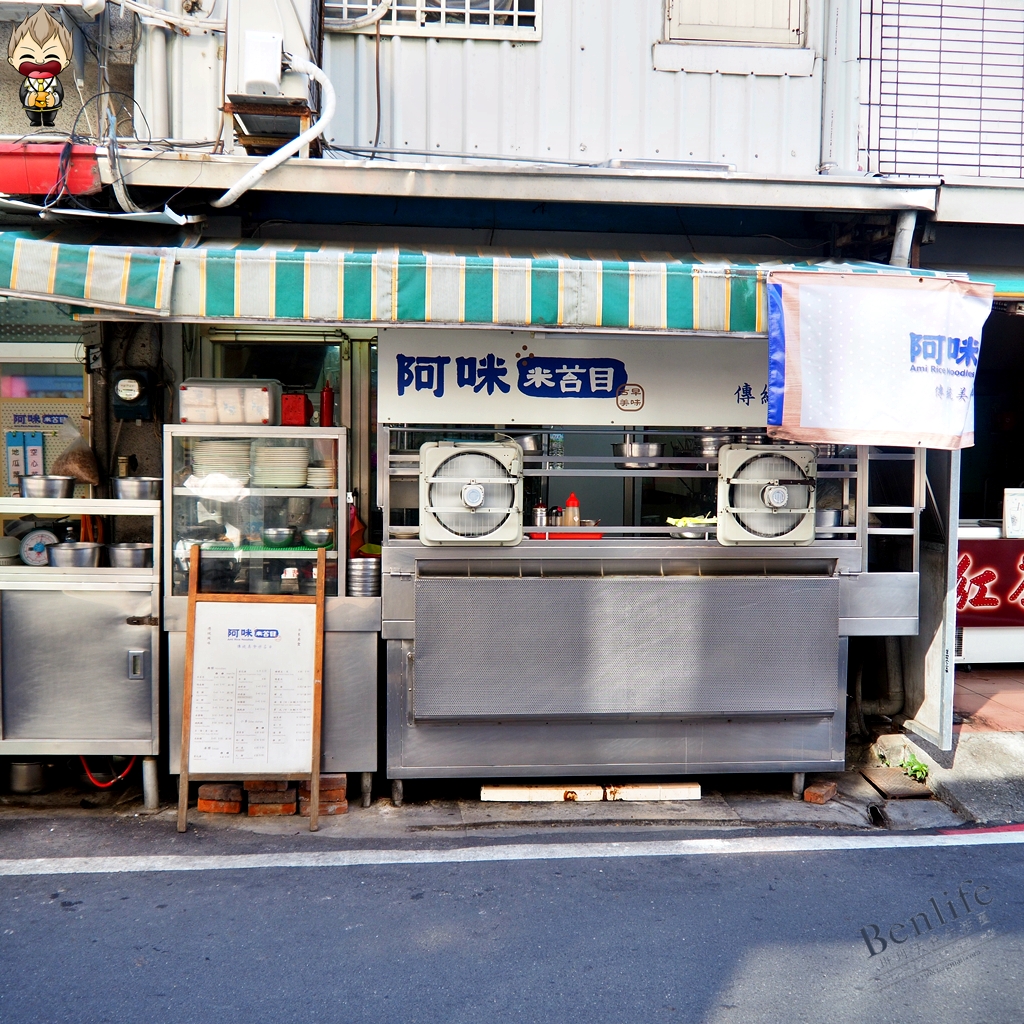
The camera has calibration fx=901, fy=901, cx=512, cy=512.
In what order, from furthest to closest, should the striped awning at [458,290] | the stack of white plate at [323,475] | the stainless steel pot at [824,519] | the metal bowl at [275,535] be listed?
1. the stainless steel pot at [824,519]
2. the metal bowl at [275,535]
3. the stack of white plate at [323,475]
4. the striped awning at [458,290]

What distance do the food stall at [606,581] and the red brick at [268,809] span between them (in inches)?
26.5

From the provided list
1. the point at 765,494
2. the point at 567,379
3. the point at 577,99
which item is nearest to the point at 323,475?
the point at 567,379

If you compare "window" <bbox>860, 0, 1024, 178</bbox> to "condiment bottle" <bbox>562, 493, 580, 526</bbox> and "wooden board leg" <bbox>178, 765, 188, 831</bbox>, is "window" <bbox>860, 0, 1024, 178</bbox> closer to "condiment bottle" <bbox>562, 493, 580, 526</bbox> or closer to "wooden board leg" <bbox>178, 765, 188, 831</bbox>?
"condiment bottle" <bbox>562, 493, 580, 526</bbox>

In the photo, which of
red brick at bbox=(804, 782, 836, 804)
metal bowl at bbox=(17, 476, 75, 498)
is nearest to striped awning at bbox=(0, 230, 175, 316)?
metal bowl at bbox=(17, 476, 75, 498)

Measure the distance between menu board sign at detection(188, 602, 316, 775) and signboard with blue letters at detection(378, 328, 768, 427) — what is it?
1.49m

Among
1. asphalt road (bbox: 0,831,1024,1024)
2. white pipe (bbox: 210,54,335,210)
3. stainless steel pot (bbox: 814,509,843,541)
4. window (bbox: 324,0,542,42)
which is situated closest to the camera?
asphalt road (bbox: 0,831,1024,1024)

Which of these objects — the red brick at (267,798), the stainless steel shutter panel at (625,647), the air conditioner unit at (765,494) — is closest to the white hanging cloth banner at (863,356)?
the air conditioner unit at (765,494)

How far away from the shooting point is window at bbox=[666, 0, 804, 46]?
646cm

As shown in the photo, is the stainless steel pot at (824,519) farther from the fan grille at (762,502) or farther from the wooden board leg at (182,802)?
the wooden board leg at (182,802)

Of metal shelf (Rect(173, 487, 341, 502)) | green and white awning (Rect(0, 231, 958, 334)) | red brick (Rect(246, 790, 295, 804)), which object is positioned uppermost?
green and white awning (Rect(0, 231, 958, 334))

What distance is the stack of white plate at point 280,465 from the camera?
573 centimetres

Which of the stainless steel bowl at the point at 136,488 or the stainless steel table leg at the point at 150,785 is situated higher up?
the stainless steel bowl at the point at 136,488

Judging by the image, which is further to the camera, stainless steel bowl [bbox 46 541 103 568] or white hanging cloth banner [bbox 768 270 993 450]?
stainless steel bowl [bbox 46 541 103 568]

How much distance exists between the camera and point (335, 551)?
19.0 ft
